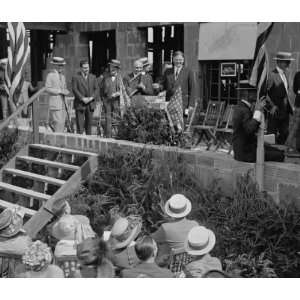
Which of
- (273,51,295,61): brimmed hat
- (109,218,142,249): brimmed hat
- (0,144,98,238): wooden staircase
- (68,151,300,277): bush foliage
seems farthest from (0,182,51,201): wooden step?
(273,51,295,61): brimmed hat

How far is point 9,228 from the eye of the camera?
6.08 m

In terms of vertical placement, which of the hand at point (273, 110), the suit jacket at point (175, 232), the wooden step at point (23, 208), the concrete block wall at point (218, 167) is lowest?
the wooden step at point (23, 208)

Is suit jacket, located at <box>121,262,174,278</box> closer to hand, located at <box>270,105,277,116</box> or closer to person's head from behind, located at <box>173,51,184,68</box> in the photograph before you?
hand, located at <box>270,105,277,116</box>

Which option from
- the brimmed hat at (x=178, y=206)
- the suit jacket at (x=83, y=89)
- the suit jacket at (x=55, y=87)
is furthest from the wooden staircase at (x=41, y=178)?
the brimmed hat at (x=178, y=206)

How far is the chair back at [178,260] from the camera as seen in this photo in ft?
17.5

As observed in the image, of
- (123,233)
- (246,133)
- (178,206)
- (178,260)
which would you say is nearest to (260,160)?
(246,133)

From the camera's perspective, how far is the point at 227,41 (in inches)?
262

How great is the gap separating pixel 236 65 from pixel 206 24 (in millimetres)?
940

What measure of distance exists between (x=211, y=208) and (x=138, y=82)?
2.41 metres

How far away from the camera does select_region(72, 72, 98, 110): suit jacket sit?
803 centimetres

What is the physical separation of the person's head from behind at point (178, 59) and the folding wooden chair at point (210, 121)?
64 cm

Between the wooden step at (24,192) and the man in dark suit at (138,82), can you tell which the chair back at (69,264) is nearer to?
the wooden step at (24,192)

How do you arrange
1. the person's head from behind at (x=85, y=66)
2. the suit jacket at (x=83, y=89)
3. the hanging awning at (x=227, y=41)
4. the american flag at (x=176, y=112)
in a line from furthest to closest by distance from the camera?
the suit jacket at (x=83, y=89) → the person's head from behind at (x=85, y=66) → the american flag at (x=176, y=112) → the hanging awning at (x=227, y=41)

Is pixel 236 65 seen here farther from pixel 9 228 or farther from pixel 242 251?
pixel 9 228
